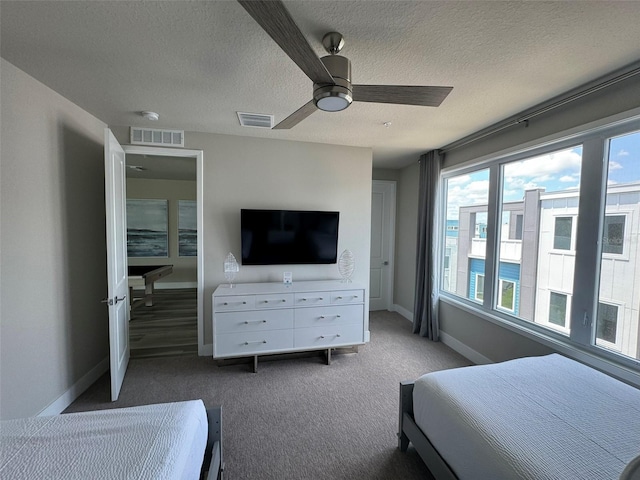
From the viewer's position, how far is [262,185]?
3203mm

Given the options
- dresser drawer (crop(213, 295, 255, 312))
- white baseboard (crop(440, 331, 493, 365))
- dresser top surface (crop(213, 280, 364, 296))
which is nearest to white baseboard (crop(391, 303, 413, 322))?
white baseboard (crop(440, 331, 493, 365))

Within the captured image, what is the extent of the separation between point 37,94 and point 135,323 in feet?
10.6

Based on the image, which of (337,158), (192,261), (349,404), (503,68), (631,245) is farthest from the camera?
(192,261)

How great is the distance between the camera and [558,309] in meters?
2.34

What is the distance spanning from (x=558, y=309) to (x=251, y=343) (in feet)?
9.45

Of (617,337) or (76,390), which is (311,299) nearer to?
(76,390)

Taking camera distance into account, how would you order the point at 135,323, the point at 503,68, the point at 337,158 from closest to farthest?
the point at 503,68, the point at 337,158, the point at 135,323

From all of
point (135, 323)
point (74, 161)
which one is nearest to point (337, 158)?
point (74, 161)

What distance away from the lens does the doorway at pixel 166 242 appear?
4.18 m

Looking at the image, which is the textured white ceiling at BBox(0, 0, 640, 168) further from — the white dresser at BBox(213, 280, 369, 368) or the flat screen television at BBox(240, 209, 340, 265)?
the white dresser at BBox(213, 280, 369, 368)

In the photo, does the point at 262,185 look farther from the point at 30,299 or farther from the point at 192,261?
the point at 192,261

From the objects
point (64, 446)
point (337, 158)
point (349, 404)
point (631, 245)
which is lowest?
point (349, 404)

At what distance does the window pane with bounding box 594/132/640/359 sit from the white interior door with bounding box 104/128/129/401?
3.92m

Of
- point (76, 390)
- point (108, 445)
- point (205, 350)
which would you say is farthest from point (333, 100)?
point (76, 390)
